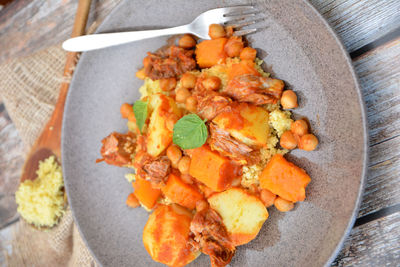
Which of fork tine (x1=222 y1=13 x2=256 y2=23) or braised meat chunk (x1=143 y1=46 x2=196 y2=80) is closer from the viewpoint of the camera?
fork tine (x1=222 y1=13 x2=256 y2=23)

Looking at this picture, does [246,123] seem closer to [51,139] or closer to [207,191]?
[207,191]

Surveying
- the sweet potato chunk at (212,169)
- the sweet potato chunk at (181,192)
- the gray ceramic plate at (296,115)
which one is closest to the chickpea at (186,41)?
the gray ceramic plate at (296,115)

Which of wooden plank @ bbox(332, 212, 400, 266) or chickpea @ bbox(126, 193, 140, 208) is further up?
chickpea @ bbox(126, 193, 140, 208)

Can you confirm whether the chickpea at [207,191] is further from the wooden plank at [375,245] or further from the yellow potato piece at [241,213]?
the wooden plank at [375,245]

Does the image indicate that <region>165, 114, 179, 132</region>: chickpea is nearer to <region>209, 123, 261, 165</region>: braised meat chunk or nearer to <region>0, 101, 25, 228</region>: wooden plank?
<region>209, 123, 261, 165</region>: braised meat chunk

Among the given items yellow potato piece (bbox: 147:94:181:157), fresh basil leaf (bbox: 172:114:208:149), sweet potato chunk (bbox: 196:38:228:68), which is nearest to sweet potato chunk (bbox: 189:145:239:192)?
fresh basil leaf (bbox: 172:114:208:149)
